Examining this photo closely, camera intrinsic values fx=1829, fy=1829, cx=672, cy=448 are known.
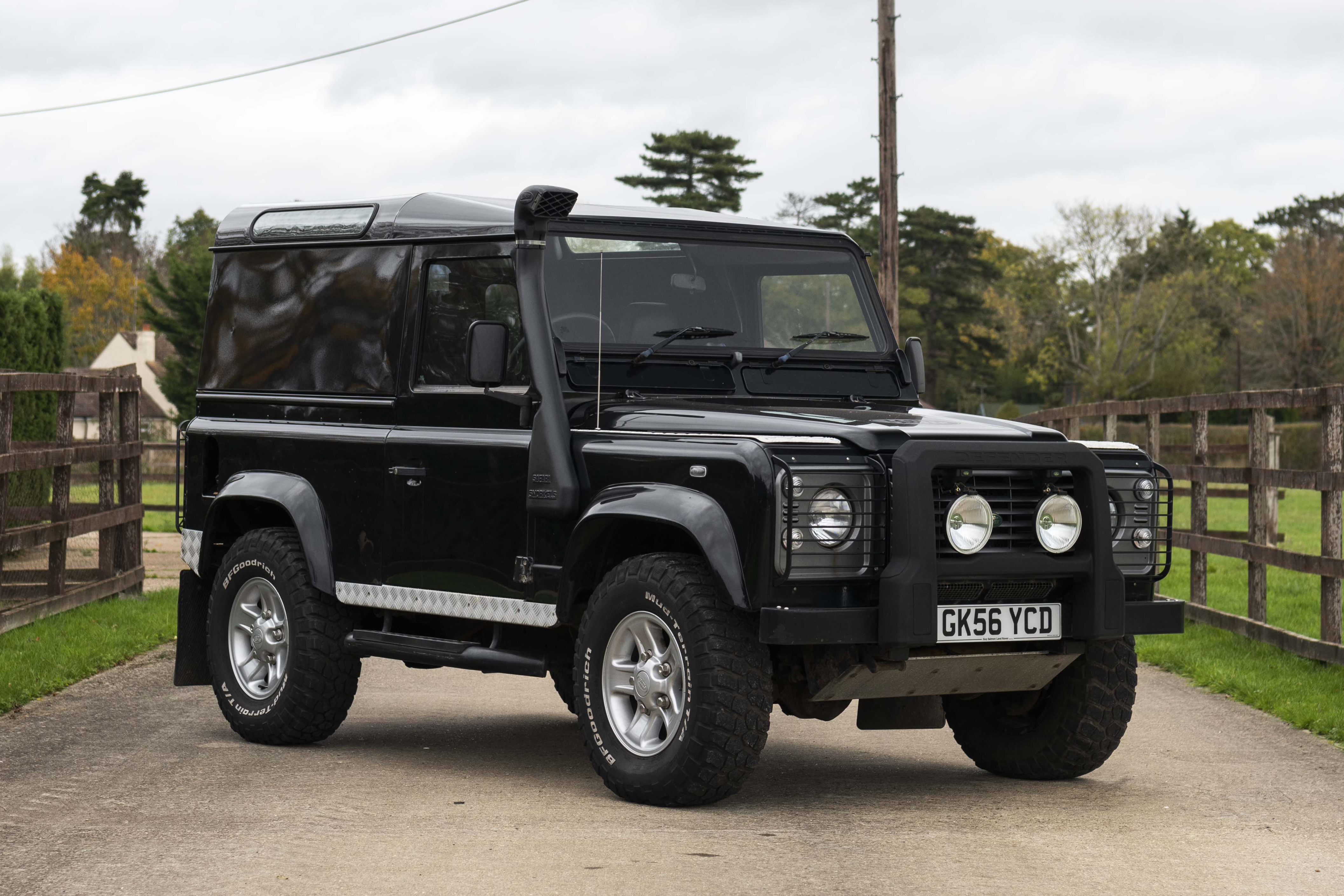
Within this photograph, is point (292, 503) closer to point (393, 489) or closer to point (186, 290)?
point (393, 489)

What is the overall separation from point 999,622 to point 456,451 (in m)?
2.50

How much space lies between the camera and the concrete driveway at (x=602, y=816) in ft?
18.1

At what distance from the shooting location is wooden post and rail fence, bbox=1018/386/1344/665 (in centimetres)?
1062

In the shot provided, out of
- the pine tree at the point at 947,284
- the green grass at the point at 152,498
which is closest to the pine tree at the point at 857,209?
the pine tree at the point at 947,284

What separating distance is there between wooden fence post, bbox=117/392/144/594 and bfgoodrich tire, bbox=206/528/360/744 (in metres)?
6.08

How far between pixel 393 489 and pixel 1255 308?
75.3 m

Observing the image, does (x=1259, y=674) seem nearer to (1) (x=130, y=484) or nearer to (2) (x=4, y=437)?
(2) (x=4, y=437)

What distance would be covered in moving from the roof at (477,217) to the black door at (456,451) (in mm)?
94

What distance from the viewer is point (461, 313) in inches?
318

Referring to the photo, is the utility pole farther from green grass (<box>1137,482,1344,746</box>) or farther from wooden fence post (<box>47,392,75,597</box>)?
wooden fence post (<box>47,392,75,597</box>)

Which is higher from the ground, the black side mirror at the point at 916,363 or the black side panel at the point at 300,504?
the black side mirror at the point at 916,363

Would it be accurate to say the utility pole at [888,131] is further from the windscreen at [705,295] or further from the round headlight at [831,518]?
the round headlight at [831,518]

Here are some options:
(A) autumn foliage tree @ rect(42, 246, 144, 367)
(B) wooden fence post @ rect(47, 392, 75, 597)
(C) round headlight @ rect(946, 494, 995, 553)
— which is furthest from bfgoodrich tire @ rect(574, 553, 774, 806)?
(A) autumn foliage tree @ rect(42, 246, 144, 367)

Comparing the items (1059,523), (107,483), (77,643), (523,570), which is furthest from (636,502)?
(107,483)
